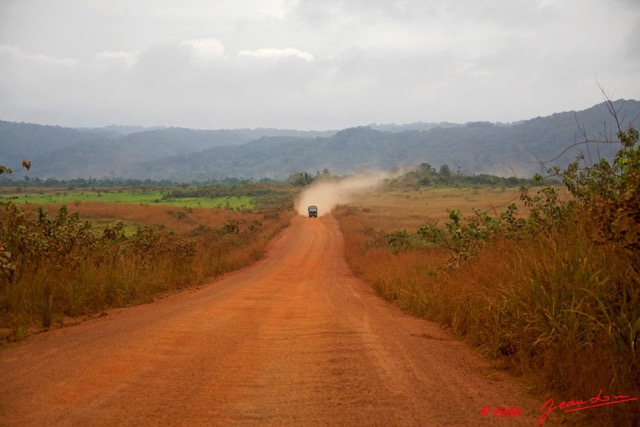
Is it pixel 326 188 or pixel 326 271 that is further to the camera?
pixel 326 188

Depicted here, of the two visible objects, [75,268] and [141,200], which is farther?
[141,200]

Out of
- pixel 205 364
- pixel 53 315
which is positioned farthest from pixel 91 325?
pixel 205 364

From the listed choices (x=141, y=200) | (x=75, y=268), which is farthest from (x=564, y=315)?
(x=141, y=200)

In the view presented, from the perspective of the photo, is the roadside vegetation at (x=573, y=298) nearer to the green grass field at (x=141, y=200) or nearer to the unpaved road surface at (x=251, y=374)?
the unpaved road surface at (x=251, y=374)

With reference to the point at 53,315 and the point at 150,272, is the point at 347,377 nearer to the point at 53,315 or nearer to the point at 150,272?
the point at 53,315

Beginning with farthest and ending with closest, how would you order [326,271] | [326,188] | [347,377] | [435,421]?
[326,188], [326,271], [347,377], [435,421]

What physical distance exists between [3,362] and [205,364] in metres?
2.43

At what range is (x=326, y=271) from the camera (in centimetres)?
2028

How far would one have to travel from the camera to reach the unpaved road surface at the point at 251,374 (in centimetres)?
399
